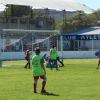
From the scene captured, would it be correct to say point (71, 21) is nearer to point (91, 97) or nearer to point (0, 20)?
point (0, 20)

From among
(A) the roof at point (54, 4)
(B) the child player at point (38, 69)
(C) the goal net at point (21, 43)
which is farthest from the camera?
(A) the roof at point (54, 4)

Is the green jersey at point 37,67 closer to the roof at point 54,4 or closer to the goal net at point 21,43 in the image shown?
the goal net at point 21,43

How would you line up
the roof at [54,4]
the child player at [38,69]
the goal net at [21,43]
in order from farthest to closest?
the roof at [54,4], the goal net at [21,43], the child player at [38,69]

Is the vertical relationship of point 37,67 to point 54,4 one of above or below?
below

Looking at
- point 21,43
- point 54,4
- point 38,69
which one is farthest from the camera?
point 54,4

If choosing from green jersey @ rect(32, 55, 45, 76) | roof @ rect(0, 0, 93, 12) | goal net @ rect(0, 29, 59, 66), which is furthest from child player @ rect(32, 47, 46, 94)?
roof @ rect(0, 0, 93, 12)

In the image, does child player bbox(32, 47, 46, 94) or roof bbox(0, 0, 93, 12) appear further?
roof bbox(0, 0, 93, 12)

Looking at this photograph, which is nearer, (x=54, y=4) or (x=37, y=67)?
(x=37, y=67)

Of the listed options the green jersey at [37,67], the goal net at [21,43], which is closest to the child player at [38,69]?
the green jersey at [37,67]

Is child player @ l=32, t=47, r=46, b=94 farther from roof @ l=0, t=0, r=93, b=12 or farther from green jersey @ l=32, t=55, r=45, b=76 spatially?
roof @ l=0, t=0, r=93, b=12

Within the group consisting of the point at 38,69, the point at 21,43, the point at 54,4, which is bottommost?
the point at 38,69

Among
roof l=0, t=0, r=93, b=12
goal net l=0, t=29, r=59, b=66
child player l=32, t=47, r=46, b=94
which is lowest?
child player l=32, t=47, r=46, b=94

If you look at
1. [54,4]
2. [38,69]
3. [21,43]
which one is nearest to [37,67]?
[38,69]

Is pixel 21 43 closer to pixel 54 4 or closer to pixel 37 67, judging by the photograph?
pixel 54 4
